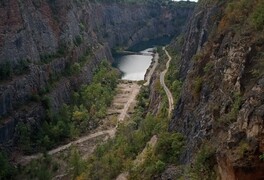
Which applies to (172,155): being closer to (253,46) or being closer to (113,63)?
(253,46)

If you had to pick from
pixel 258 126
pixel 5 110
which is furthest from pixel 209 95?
pixel 5 110

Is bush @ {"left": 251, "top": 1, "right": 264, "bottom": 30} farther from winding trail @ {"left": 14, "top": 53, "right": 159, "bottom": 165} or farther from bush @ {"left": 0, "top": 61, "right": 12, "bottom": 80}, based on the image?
bush @ {"left": 0, "top": 61, "right": 12, "bottom": 80}

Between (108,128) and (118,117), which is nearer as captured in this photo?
(108,128)

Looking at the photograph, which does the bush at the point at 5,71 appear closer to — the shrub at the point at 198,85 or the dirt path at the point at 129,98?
the dirt path at the point at 129,98

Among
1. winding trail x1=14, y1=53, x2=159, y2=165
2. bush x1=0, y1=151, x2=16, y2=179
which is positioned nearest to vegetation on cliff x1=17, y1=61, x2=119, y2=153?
winding trail x1=14, y1=53, x2=159, y2=165

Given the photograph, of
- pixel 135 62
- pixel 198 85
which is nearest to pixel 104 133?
pixel 198 85

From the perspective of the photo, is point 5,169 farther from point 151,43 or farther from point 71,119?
point 151,43

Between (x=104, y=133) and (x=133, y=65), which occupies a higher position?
(x=104, y=133)
